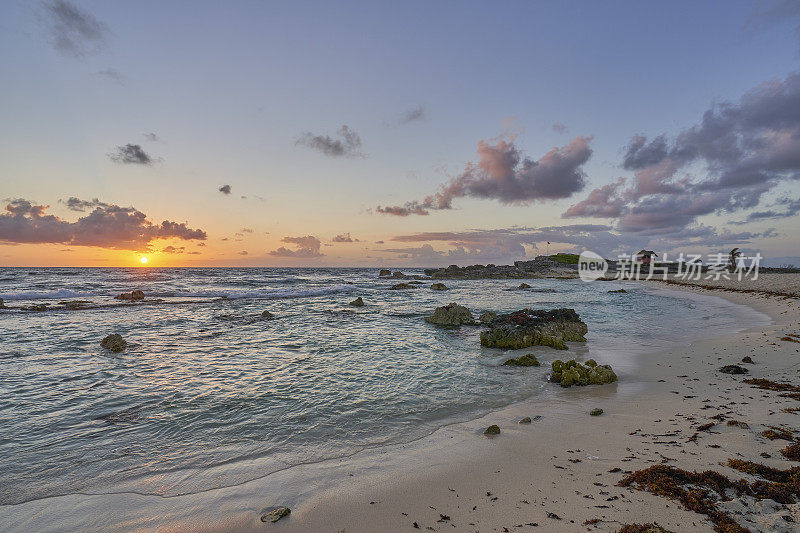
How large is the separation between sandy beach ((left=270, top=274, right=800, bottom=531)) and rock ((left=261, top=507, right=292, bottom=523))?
0.38 ft

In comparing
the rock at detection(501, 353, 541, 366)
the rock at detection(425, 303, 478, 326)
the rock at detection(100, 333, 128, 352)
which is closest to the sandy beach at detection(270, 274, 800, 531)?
the rock at detection(501, 353, 541, 366)

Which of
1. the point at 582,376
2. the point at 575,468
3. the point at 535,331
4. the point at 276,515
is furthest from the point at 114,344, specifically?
the point at 535,331

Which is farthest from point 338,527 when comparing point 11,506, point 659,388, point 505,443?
point 659,388

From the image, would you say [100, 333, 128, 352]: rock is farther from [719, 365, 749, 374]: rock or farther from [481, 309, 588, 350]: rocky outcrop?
[719, 365, 749, 374]: rock

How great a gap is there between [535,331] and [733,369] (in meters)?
6.93

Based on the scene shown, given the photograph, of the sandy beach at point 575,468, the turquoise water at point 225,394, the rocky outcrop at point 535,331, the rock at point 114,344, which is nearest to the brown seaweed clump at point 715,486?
the sandy beach at point 575,468

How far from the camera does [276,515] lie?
179 inches

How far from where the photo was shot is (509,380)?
11.0 m

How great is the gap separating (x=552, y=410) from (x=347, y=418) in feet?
15.9

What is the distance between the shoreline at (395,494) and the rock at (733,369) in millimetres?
6444

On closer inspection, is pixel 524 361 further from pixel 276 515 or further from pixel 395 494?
pixel 276 515

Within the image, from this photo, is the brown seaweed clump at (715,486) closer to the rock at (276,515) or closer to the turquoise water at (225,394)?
the turquoise water at (225,394)

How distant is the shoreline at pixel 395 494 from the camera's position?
446 cm

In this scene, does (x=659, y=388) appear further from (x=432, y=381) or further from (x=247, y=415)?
(x=247, y=415)
